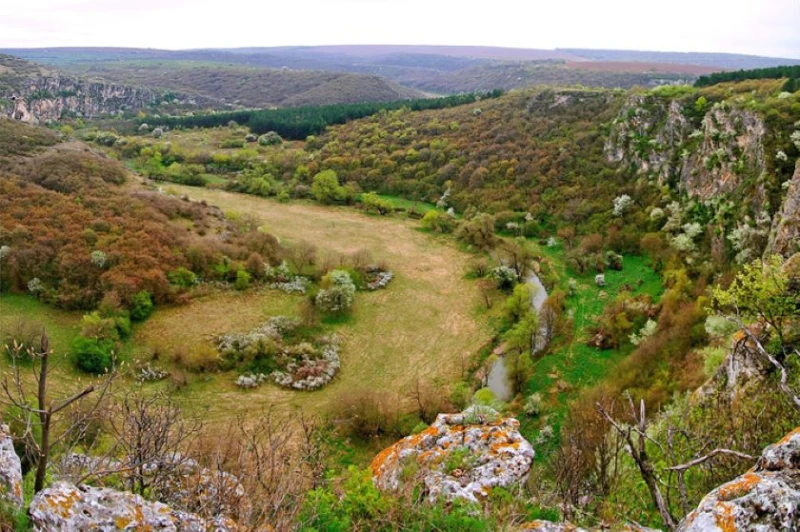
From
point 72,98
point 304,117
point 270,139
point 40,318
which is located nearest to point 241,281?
point 40,318

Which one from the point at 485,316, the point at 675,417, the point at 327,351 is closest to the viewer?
the point at 675,417

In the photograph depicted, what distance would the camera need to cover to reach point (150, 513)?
629cm

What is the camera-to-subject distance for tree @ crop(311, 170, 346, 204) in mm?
68062

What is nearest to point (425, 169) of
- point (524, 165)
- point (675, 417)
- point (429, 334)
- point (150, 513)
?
point (524, 165)

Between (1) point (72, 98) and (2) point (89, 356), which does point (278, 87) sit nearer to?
(1) point (72, 98)

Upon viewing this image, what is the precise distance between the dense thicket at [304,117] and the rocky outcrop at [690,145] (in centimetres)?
4406

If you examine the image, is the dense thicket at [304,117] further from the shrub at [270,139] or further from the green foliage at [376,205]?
the green foliage at [376,205]

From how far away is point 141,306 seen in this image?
33688 millimetres

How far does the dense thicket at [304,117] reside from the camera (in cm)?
9906

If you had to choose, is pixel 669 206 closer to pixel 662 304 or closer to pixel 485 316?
pixel 662 304

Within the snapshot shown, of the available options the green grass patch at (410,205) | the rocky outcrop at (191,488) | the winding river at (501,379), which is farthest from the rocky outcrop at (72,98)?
the rocky outcrop at (191,488)

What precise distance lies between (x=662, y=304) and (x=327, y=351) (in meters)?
21.2

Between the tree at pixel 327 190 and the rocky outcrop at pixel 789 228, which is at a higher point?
the rocky outcrop at pixel 789 228

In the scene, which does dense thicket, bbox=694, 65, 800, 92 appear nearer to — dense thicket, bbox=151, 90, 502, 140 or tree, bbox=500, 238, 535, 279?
tree, bbox=500, 238, 535, 279
